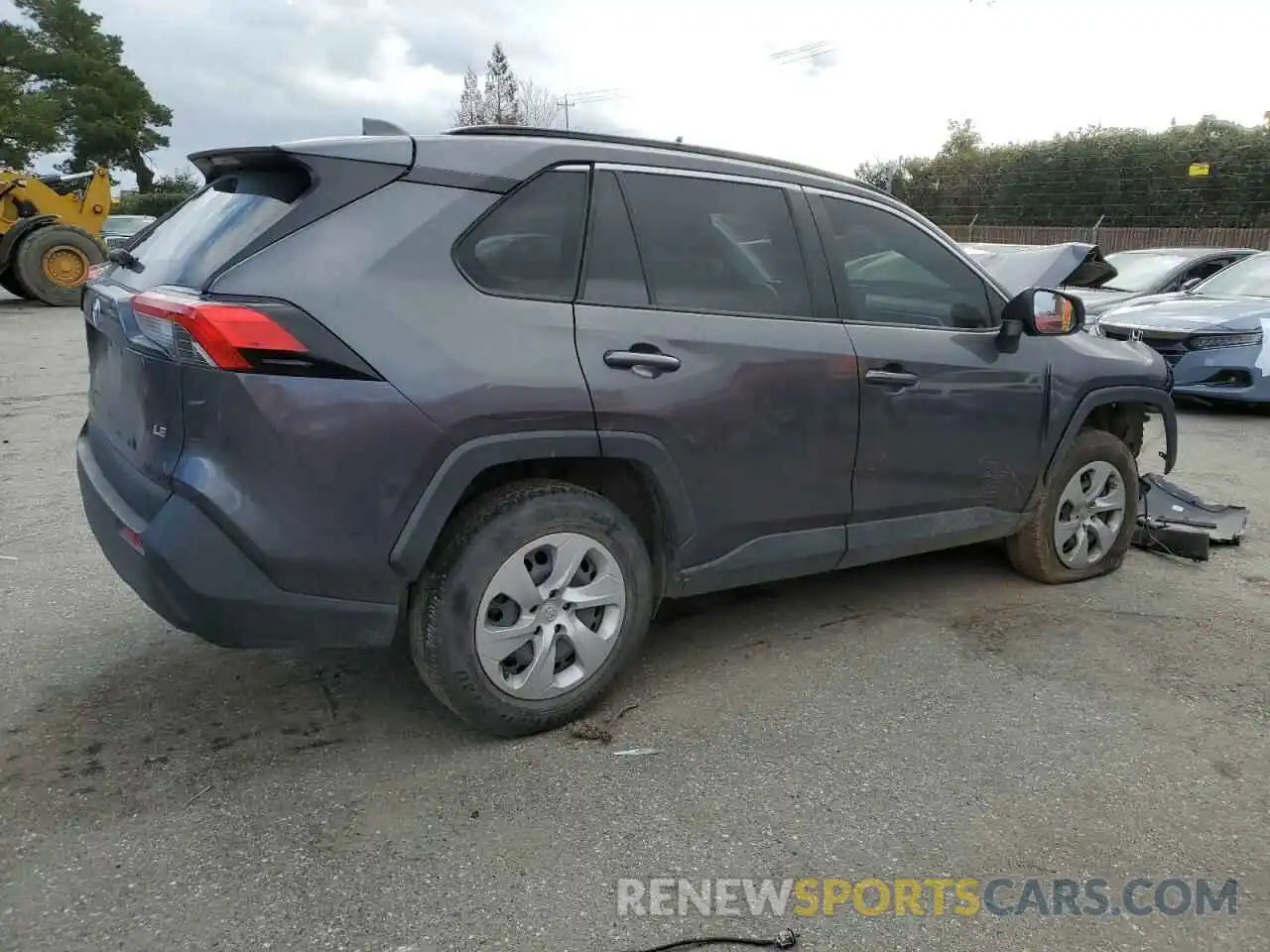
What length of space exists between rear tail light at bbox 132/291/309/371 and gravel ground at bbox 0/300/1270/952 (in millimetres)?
1211

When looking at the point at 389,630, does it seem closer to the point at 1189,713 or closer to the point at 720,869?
the point at 720,869

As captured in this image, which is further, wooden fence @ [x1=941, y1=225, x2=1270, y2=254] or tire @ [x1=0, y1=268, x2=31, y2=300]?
wooden fence @ [x1=941, y1=225, x2=1270, y2=254]

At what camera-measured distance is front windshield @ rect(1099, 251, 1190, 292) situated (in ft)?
36.2

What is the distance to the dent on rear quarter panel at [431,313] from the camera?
8.57 feet

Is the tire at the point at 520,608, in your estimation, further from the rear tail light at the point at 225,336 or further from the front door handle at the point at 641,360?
the rear tail light at the point at 225,336

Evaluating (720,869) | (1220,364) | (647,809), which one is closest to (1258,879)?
(720,869)

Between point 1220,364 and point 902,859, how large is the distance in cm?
→ 782

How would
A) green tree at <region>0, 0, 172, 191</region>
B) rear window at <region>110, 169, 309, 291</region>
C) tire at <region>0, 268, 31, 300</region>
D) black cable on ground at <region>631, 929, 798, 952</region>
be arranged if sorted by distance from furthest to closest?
green tree at <region>0, 0, 172, 191</region>
tire at <region>0, 268, 31, 300</region>
rear window at <region>110, 169, 309, 291</region>
black cable on ground at <region>631, 929, 798, 952</region>

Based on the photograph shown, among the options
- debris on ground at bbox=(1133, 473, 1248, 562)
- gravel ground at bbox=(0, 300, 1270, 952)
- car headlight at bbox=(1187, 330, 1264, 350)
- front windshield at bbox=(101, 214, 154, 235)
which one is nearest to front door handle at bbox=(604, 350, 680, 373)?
gravel ground at bbox=(0, 300, 1270, 952)

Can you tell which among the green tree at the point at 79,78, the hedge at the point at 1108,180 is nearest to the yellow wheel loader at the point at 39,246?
the hedge at the point at 1108,180

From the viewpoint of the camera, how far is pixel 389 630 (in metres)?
2.81

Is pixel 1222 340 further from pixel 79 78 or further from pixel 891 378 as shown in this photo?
pixel 79 78

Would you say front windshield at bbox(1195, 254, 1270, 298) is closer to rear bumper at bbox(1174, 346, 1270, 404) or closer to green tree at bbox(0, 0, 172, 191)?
rear bumper at bbox(1174, 346, 1270, 404)

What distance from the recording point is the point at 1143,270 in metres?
11.5
